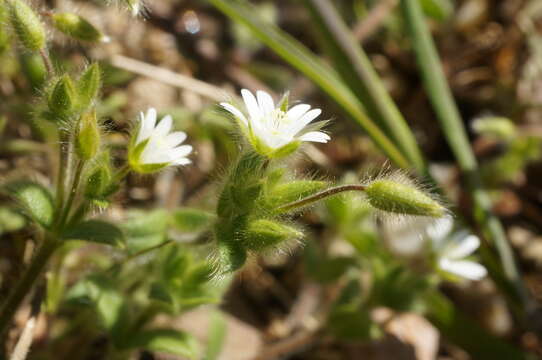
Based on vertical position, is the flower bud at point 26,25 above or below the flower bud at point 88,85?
above

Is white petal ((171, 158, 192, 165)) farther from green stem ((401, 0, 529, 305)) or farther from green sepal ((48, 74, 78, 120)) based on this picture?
green stem ((401, 0, 529, 305))

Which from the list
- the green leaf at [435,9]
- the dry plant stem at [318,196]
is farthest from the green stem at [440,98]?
the dry plant stem at [318,196]

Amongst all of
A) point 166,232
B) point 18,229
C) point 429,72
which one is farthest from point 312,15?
point 18,229

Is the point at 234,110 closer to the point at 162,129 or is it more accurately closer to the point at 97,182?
the point at 162,129

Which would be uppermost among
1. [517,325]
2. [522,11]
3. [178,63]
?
[522,11]

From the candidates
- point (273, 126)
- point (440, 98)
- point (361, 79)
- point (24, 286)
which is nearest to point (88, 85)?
point (273, 126)

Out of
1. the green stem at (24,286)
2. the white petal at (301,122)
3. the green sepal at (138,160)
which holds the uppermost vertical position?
the white petal at (301,122)

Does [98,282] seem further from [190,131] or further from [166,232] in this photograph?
[190,131]

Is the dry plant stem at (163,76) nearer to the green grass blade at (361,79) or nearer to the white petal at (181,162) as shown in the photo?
the green grass blade at (361,79)
